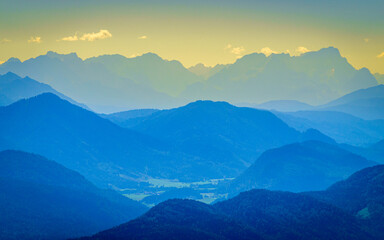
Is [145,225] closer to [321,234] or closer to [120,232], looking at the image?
[120,232]

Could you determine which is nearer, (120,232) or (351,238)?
(120,232)

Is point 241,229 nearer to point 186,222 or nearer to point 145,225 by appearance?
point 186,222

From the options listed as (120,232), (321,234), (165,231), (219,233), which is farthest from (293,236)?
(120,232)

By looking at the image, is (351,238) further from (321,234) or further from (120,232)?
(120,232)

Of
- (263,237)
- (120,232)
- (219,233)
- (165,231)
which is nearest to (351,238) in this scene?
(263,237)

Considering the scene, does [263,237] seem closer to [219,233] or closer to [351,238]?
[219,233]

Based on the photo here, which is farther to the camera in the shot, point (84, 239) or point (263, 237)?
point (263, 237)

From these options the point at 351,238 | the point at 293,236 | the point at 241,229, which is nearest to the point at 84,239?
the point at 241,229

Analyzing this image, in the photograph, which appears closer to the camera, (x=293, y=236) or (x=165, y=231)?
(x=165, y=231)
